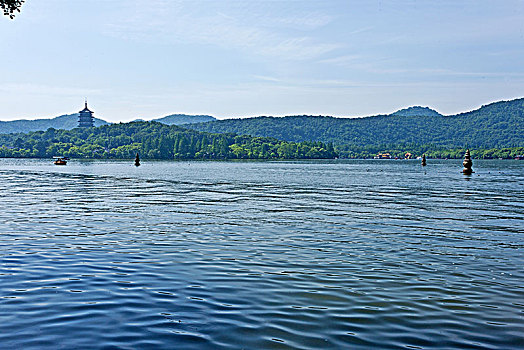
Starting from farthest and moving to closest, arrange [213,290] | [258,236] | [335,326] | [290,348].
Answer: [258,236] < [213,290] < [335,326] < [290,348]

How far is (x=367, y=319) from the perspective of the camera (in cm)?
1214

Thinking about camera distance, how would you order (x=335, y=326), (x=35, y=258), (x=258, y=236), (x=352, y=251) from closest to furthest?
1. (x=335, y=326)
2. (x=35, y=258)
3. (x=352, y=251)
4. (x=258, y=236)

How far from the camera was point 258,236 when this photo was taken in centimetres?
2494

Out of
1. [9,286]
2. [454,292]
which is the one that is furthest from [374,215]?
[9,286]

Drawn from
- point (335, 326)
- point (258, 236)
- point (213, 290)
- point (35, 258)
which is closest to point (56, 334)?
point (213, 290)

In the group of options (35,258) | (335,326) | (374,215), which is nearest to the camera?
(335,326)

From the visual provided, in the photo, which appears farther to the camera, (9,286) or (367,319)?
(9,286)

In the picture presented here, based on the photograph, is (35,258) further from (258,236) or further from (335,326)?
(335,326)

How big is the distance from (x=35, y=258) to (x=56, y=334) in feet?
30.1

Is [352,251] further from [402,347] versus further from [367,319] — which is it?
[402,347]

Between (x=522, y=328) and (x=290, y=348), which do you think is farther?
(x=522, y=328)

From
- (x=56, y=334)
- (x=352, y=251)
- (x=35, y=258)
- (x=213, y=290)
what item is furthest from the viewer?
(x=352, y=251)

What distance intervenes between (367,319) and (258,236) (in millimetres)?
13109

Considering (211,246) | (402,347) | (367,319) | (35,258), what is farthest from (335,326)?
(35,258)
